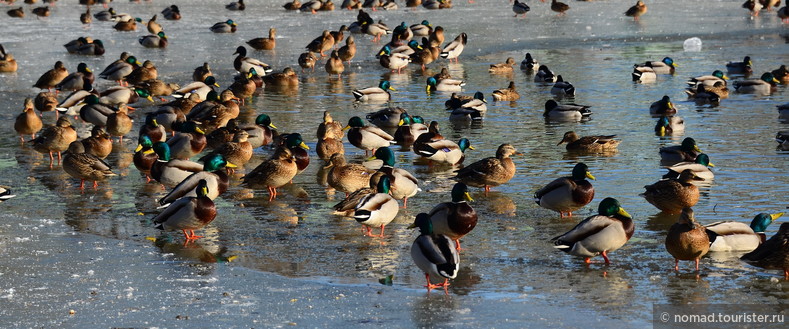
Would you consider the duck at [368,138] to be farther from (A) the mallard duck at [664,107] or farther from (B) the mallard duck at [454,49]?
(B) the mallard duck at [454,49]

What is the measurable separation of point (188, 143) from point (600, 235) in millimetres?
7303

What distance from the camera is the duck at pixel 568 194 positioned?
34.8 feet

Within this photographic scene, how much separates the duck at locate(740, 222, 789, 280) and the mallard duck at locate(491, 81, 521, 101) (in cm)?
1140

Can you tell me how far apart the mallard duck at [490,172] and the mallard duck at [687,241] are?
354 cm

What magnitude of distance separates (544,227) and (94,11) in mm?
33643

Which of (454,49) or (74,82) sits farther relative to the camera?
(454,49)

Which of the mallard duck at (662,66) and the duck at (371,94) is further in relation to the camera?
the mallard duck at (662,66)

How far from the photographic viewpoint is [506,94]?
20.1m

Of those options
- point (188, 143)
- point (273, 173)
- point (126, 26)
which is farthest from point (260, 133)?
point (126, 26)

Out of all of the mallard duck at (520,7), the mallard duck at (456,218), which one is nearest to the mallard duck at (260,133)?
the mallard duck at (456,218)

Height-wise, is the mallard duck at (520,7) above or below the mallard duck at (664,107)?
above

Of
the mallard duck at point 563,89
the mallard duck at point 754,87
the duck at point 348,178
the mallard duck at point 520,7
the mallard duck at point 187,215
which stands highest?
the mallard duck at point 520,7

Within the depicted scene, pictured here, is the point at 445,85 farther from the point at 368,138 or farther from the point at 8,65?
the point at 8,65

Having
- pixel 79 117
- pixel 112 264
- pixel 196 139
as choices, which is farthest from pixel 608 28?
pixel 112 264
